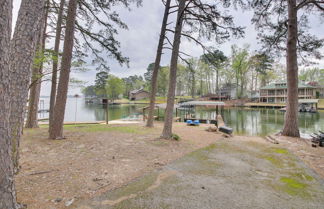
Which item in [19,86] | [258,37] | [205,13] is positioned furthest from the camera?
[258,37]

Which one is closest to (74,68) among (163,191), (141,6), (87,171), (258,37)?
(141,6)

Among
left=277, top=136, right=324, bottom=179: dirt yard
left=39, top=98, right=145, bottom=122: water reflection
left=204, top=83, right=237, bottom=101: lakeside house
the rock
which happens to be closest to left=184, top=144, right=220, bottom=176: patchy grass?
the rock

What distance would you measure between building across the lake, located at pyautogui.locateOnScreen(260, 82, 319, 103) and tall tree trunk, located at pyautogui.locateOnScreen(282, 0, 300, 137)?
37.6 m

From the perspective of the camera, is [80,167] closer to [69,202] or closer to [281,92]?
[69,202]

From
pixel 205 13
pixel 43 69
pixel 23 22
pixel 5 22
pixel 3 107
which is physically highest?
pixel 205 13

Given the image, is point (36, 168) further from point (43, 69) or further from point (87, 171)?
point (43, 69)

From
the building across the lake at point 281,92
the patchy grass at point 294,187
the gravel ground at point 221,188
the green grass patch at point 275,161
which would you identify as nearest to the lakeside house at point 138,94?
the building across the lake at point 281,92

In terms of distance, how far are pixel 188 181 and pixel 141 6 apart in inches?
297

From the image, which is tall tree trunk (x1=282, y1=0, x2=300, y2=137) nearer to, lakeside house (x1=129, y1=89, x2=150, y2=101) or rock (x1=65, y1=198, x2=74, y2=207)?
rock (x1=65, y1=198, x2=74, y2=207)

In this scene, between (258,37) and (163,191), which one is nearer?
(163,191)

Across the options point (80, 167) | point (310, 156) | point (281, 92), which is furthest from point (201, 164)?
point (281, 92)

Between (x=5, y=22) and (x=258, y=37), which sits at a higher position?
(x=258, y=37)

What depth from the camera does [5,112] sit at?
1.52 m

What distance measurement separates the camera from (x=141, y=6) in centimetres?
689
